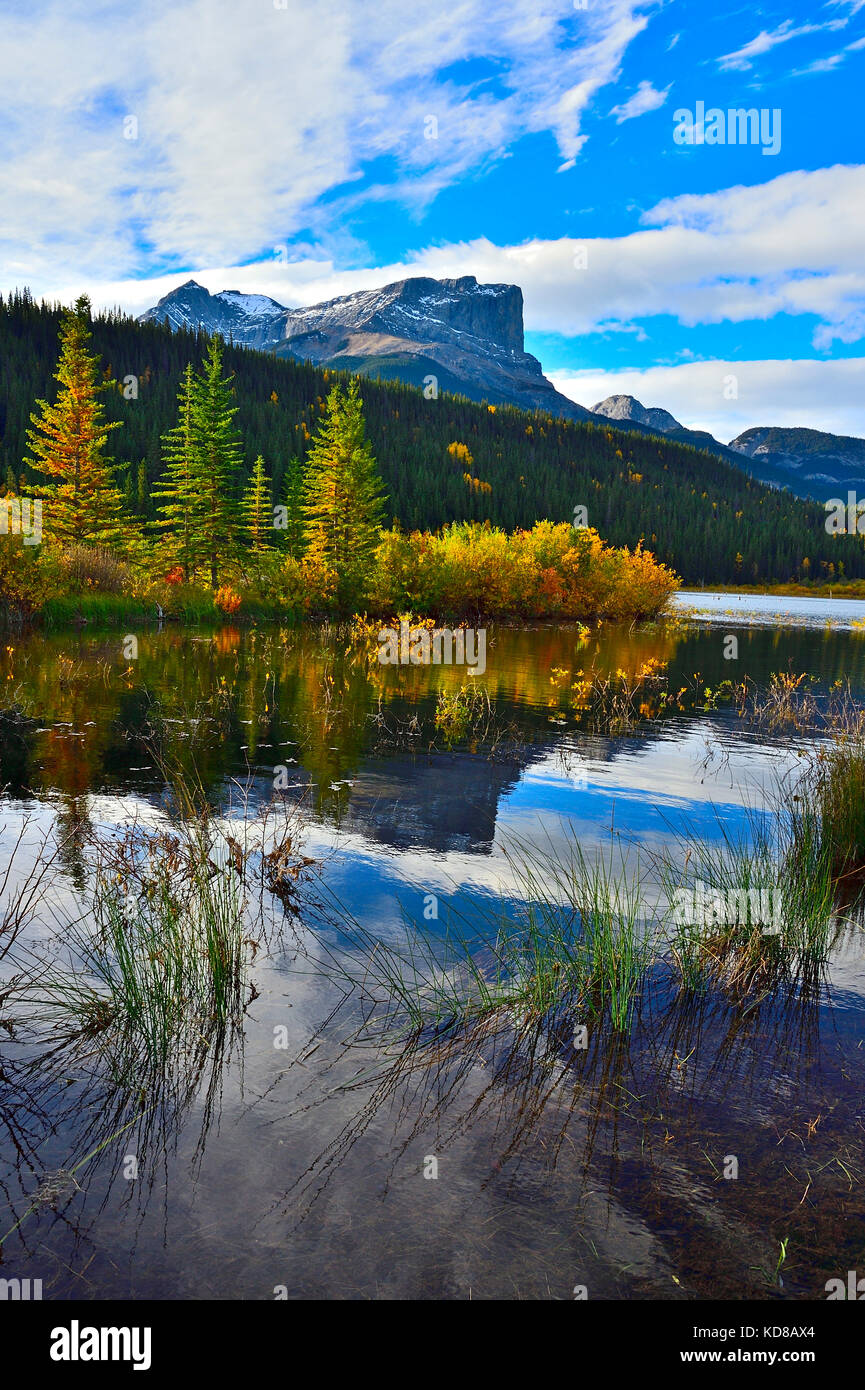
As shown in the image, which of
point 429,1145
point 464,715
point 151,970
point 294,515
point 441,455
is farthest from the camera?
point 441,455

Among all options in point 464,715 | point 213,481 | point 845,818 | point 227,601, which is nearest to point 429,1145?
point 845,818

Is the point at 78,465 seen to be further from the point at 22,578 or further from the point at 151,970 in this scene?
the point at 151,970

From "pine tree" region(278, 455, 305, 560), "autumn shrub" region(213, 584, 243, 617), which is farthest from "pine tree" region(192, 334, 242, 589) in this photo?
"autumn shrub" region(213, 584, 243, 617)

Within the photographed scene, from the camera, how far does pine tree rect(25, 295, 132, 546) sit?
4503cm

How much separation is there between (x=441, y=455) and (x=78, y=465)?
98.5 m

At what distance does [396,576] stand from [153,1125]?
122 feet

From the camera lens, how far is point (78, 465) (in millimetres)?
45969

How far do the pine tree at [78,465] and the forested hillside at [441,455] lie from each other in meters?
22.8

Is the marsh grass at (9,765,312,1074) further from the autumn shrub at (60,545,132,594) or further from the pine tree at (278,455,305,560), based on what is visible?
the pine tree at (278,455,305,560)

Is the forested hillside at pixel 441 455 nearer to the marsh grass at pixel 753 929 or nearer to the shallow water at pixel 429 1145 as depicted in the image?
the marsh grass at pixel 753 929

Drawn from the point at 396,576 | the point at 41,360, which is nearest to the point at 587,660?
the point at 396,576

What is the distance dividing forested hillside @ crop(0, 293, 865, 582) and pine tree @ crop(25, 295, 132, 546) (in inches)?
900

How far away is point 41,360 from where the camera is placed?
113 metres
